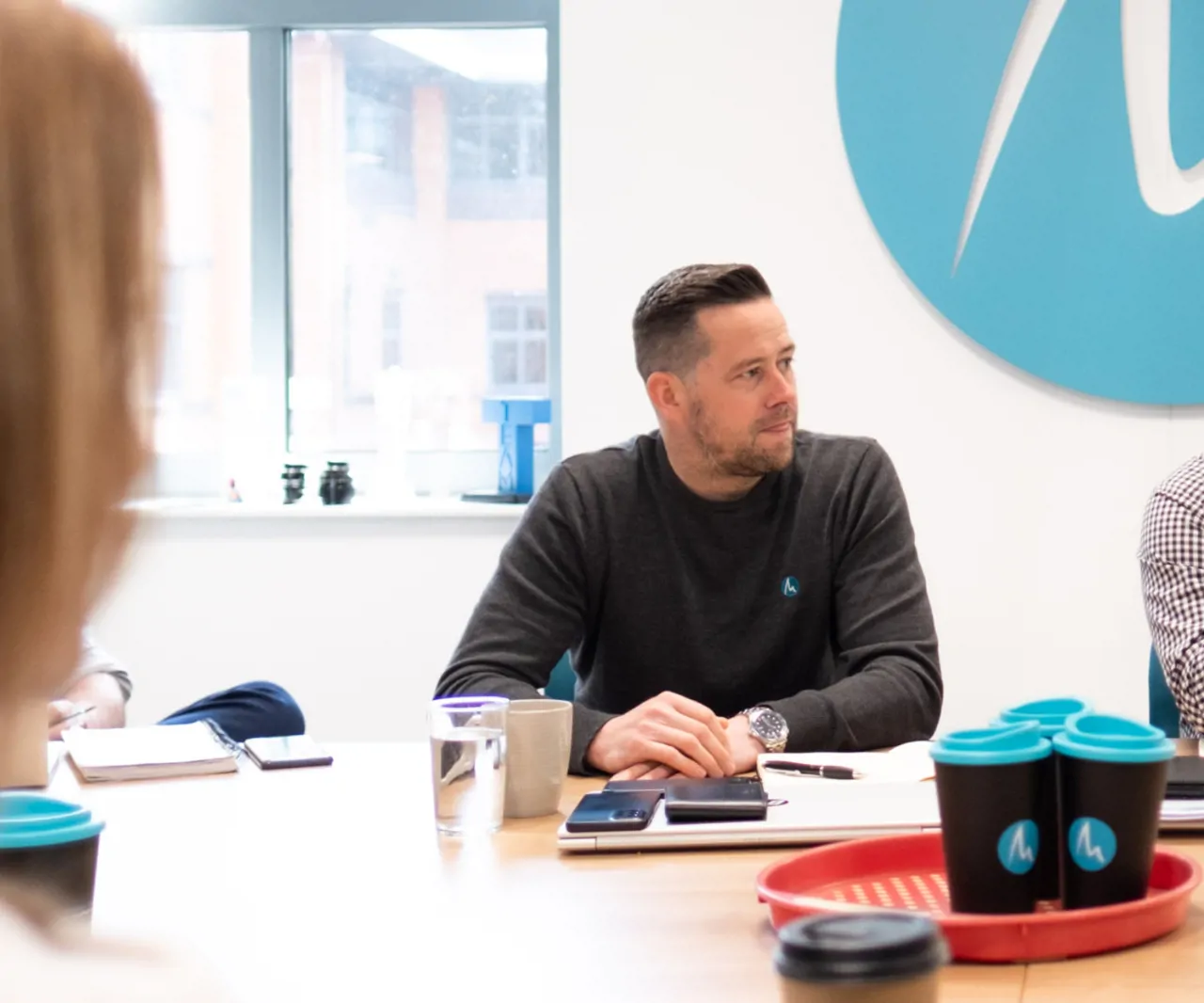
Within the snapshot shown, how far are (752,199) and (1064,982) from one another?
2.47 meters

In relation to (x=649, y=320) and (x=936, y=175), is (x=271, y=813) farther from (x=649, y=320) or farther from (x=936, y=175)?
(x=936, y=175)

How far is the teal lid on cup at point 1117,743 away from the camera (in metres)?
1.02

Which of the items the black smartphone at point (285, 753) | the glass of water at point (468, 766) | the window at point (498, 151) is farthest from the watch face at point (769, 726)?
the window at point (498, 151)

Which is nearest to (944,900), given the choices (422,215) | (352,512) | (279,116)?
(352,512)

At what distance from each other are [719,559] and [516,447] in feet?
4.30

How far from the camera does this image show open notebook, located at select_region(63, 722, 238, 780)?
1743 millimetres

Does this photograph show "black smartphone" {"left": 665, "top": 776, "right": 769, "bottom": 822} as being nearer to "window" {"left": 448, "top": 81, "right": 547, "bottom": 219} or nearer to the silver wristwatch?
the silver wristwatch

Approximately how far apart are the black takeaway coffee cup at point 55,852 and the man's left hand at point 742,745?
0.82 meters

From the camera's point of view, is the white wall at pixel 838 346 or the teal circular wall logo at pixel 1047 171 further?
the white wall at pixel 838 346

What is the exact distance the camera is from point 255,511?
11.3ft

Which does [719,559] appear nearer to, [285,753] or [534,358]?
[285,753]

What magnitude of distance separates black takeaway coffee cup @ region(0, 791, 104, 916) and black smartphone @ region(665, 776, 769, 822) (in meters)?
0.57

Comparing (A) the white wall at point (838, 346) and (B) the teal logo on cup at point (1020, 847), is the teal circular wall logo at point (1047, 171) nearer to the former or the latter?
(A) the white wall at point (838, 346)

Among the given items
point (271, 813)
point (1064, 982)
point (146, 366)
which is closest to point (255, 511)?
point (271, 813)
